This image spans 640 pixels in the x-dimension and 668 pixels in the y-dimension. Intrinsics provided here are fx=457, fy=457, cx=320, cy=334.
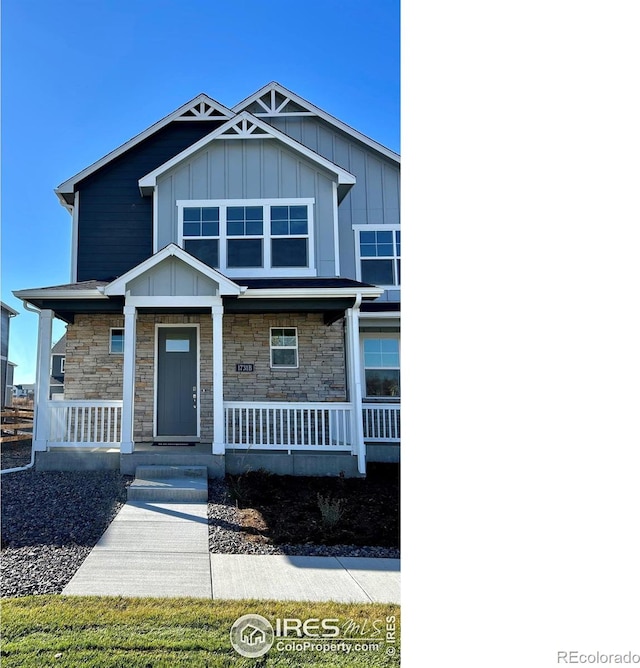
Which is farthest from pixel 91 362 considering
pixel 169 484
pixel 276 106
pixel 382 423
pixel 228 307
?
pixel 276 106

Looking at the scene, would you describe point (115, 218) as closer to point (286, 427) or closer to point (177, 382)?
point (177, 382)

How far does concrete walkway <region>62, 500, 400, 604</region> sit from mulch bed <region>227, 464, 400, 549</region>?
1.80 ft

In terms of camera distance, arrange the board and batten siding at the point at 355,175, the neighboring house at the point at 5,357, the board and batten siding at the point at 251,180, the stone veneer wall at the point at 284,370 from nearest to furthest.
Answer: the stone veneer wall at the point at 284,370, the board and batten siding at the point at 251,180, the board and batten siding at the point at 355,175, the neighboring house at the point at 5,357

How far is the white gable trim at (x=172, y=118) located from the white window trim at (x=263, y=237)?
7.28 feet

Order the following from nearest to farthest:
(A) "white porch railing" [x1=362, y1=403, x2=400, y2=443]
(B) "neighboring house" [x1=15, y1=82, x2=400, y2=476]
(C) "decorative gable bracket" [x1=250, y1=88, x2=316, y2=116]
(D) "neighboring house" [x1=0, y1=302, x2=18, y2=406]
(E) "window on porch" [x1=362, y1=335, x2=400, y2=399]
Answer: (B) "neighboring house" [x1=15, y1=82, x2=400, y2=476], (A) "white porch railing" [x1=362, y1=403, x2=400, y2=443], (E) "window on porch" [x1=362, y1=335, x2=400, y2=399], (C) "decorative gable bracket" [x1=250, y1=88, x2=316, y2=116], (D) "neighboring house" [x1=0, y1=302, x2=18, y2=406]

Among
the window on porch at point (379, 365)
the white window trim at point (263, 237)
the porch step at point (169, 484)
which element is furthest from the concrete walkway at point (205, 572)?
the window on porch at point (379, 365)

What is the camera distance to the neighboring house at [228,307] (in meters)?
7.74

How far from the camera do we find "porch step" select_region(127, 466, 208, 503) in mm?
6215

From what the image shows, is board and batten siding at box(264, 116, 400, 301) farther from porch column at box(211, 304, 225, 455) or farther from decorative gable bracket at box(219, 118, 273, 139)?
porch column at box(211, 304, 225, 455)

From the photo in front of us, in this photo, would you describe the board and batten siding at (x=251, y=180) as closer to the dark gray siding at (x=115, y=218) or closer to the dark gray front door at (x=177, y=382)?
the dark gray siding at (x=115, y=218)

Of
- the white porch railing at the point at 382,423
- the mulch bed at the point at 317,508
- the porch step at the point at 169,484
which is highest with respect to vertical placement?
the white porch railing at the point at 382,423

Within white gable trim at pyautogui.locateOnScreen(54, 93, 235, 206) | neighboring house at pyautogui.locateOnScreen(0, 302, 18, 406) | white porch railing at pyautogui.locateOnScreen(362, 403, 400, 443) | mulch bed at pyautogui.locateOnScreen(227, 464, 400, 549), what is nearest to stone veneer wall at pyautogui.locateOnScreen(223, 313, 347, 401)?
white porch railing at pyautogui.locateOnScreen(362, 403, 400, 443)

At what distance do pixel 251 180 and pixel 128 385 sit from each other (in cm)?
493
